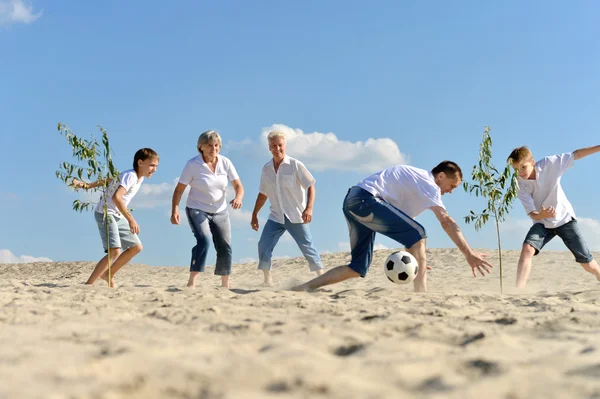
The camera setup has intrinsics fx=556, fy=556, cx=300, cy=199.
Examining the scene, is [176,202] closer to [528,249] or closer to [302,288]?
[302,288]

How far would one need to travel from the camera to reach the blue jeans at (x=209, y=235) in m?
7.11

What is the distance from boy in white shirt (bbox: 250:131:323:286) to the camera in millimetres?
7621

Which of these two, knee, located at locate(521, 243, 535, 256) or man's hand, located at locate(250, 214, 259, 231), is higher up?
man's hand, located at locate(250, 214, 259, 231)

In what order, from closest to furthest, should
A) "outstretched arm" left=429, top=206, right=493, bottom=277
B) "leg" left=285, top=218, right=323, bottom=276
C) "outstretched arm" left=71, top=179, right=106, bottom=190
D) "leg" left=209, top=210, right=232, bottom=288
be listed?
"outstretched arm" left=429, top=206, right=493, bottom=277 < "leg" left=209, top=210, right=232, bottom=288 < "outstretched arm" left=71, top=179, right=106, bottom=190 < "leg" left=285, top=218, right=323, bottom=276

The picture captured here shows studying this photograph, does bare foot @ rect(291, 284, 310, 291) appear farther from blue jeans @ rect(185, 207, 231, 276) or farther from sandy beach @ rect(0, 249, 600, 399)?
blue jeans @ rect(185, 207, 231, 276)

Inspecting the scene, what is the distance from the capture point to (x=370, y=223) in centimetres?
555

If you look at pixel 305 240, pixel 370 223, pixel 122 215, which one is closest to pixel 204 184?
pixel 122 215

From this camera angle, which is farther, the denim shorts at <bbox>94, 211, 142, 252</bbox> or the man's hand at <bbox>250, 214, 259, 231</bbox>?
the man's hand at <bbox>250, 214, 259, 231</bbox>

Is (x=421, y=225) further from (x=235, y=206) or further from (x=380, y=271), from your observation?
(x=380, y=271)

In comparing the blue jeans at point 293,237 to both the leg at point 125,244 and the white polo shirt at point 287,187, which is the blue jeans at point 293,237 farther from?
the leg at point 125,244

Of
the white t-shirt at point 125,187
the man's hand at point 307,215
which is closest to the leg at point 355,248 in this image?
the man's hand at point 307,215

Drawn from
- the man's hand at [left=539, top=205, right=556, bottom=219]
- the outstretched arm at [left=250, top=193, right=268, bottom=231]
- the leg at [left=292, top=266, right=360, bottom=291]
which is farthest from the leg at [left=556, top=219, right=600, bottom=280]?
the outstretched arm at [left=250, top=193, right=268, bottom=231]

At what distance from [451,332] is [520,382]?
3.16 ft

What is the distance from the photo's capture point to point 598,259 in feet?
43.8
